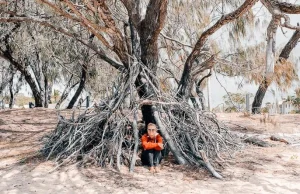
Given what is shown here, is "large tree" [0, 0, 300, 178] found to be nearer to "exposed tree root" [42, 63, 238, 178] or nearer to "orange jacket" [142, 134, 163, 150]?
"exposed tree root" [42, 63, 238, 178]

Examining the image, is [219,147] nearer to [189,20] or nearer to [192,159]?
[192,159]

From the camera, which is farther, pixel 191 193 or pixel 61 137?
pixel 61 137

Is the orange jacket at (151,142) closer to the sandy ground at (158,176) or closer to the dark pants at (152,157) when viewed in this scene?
the dark pants at (152,157)

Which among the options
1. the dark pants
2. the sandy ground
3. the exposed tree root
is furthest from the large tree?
the sandy ground

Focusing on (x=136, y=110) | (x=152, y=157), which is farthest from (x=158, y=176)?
(x=136, y=110)

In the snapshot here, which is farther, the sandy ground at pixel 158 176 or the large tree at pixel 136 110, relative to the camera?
the large tree at pixel 136 110

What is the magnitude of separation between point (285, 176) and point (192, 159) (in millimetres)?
1156

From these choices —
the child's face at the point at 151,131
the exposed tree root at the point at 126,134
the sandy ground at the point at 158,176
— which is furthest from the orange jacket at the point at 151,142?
the sandy ground at the point at 158,176

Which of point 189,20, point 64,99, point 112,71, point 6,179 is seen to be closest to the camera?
point 6,179

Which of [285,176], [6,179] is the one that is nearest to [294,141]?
[285,176]

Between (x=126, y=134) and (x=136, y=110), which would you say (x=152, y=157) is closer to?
(x=136, y=110)

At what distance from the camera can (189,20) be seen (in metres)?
7.51

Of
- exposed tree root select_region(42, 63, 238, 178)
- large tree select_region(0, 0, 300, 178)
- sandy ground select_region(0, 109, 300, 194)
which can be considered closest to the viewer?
sandy ground select_region(0, 109, 300, 194)

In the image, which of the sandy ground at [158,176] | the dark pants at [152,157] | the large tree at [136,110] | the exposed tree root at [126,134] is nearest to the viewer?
the sandy ground at [158,176]
